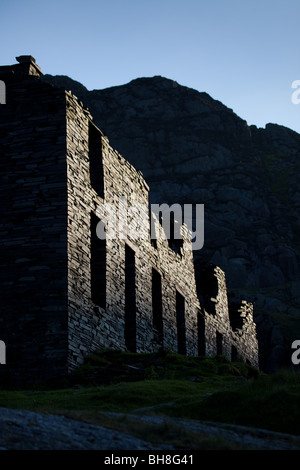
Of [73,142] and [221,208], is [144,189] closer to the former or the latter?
[73,142]

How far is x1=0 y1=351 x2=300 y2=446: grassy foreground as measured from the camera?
9109mm

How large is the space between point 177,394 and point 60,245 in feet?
18.7

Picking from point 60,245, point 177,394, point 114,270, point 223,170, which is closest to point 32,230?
point 60,245

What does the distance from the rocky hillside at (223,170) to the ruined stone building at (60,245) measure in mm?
32335

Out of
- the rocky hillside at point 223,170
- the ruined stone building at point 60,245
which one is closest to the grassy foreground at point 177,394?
the ruined stone building at point 60,245

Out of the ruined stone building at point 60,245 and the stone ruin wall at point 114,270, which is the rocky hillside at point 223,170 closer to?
the stone ruin wall at point 114,270

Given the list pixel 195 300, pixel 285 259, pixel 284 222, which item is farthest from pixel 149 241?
pixel 284 222

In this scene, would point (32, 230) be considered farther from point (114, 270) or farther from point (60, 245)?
point (114, 270)

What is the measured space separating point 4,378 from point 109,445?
864cm

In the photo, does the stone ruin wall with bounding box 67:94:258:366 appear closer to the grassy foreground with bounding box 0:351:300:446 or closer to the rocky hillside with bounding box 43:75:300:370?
the grassy foreground with bounding box 0:351:300:446

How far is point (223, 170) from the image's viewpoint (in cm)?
8069

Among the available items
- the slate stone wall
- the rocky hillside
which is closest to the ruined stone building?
the slate stone wall

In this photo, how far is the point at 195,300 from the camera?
26.9 metres

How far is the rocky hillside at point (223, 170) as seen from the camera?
67.1 metres
